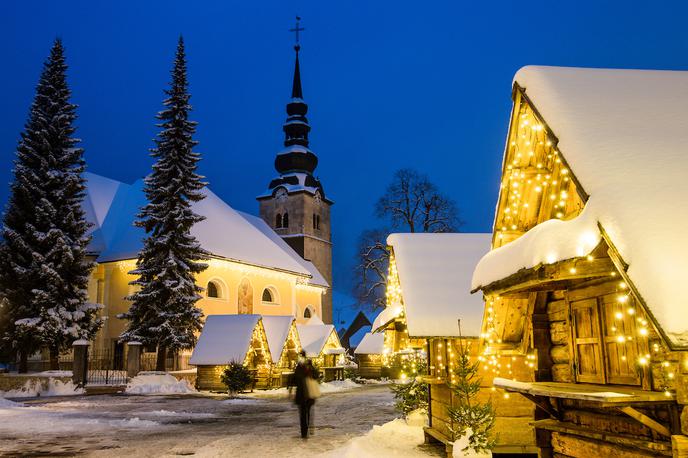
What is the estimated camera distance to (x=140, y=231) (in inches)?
1571

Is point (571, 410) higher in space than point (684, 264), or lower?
lower

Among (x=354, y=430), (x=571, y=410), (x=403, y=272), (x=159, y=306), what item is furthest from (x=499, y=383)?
(x=159, y=306)

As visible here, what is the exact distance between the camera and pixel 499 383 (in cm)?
736

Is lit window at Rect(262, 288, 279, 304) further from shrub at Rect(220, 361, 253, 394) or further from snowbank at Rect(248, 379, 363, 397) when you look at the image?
shrub at Rect(220, 361, 253, 394)

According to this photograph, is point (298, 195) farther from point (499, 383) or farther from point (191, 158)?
point (499, 383)

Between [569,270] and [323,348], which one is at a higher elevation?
[569,270]

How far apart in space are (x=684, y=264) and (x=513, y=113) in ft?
10.7

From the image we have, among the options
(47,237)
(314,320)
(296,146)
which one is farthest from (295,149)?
(47,237)

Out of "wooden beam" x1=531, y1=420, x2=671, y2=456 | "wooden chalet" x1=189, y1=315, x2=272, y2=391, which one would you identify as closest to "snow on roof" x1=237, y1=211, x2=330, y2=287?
"wooden chalet" x1=189, y1=315, x2=272, y2=391

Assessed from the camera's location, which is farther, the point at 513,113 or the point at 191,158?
the point at 191,158

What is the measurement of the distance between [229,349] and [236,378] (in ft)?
10.5

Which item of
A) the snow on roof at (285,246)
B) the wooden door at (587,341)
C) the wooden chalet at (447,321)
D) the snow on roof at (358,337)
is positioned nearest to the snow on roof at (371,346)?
the snow on roof at (285,246)

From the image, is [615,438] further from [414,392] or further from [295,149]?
[295,149]

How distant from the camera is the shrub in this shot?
26.1 m
